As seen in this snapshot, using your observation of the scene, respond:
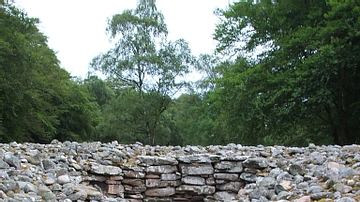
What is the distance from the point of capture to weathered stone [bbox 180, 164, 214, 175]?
8.15 metres

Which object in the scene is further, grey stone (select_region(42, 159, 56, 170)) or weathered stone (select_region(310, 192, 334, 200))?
grey stone (select_region(42, 159, 56, 170))

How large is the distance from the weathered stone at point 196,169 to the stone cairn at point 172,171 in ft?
0.07

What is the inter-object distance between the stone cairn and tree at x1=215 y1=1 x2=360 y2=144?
4720mm

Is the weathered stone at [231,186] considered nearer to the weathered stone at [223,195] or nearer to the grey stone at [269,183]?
the weathered stone at [223,195]

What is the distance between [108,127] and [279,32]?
1110 cm

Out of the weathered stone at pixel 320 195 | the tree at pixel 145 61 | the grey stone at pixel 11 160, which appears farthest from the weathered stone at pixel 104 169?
the tree at pixel 145 61

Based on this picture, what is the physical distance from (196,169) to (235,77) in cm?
714

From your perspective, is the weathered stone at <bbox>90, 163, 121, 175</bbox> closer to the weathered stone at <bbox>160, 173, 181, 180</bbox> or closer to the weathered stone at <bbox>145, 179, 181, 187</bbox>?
the weathered stone at <bbox>145, 179, 181, 187</bbox>

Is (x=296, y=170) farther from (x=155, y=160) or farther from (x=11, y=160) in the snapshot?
(x=11, y=160)

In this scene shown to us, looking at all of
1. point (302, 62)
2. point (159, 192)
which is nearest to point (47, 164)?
point (159, 192)

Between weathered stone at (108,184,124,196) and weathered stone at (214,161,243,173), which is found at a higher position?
weathered stone at (214,161,243,173)

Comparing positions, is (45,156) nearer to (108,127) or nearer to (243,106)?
(243,106)

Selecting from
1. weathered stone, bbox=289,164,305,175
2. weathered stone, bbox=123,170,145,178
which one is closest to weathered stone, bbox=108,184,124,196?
weathered stone, bbox=123,170,145,178

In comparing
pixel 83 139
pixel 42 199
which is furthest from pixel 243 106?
pixel 83 139
